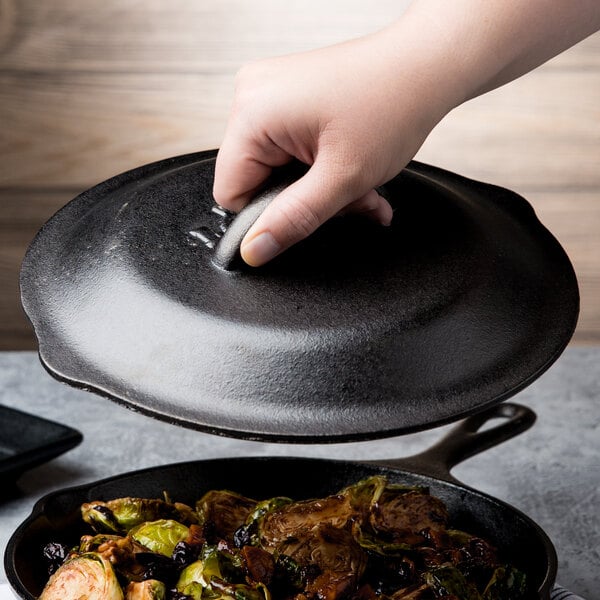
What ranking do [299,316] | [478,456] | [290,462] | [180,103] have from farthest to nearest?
[180,103] → [478,456] → [290,462] → [299,316]

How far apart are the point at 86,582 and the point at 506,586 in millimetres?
456

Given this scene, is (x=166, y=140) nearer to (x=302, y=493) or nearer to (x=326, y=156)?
(x=302, y=493)

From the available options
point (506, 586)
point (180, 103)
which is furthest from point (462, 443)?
point (180, 103)

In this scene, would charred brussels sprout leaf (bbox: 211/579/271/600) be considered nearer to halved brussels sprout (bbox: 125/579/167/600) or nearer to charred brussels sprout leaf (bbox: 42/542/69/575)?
halved brussels sprout (bbox: 125/579/167/600)

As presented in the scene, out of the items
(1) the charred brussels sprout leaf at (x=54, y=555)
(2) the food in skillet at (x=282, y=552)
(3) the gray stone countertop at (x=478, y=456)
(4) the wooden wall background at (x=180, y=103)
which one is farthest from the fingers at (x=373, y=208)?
(4) the wooden wall background at (x=180, y=103)

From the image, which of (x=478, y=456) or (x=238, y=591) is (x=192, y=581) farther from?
(x=478, y=456)

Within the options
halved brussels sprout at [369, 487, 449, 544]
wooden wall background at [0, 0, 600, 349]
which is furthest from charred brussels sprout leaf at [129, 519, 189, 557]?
wooden wall background at [0, 0, 600, 349]

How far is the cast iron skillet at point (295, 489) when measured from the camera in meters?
1.14

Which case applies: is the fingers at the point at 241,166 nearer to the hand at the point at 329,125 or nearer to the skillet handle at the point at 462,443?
the hand at the point at 329,125

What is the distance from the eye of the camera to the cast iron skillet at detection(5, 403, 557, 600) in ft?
3.74

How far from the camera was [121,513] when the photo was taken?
119cm

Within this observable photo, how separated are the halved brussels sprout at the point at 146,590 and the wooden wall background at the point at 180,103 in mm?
1824

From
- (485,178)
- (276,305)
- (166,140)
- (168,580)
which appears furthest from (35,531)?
(485,178)

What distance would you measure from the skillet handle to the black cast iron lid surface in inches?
17.3
